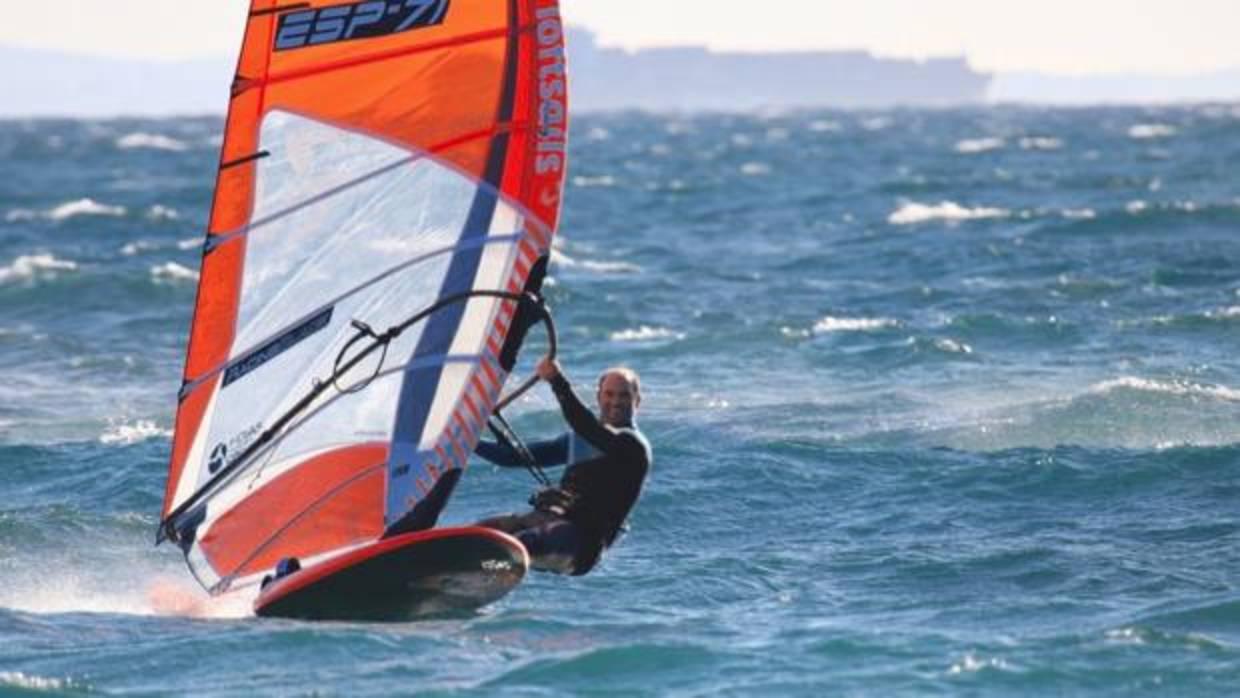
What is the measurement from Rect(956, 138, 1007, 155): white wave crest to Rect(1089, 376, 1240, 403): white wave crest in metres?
50.8

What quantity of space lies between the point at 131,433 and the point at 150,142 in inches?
2803

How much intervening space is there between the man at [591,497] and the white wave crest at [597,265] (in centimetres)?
1910

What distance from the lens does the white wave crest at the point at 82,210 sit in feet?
132

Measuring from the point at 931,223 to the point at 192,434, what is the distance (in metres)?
27.0

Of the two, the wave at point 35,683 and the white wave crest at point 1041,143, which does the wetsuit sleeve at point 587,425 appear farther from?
the white wave crest at point 1041,143

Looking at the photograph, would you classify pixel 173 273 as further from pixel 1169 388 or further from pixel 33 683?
pixel 33 683

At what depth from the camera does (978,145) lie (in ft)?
246

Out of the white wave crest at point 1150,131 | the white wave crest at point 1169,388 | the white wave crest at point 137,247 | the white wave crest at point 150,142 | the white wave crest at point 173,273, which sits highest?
the white wave crest at point 1169,388

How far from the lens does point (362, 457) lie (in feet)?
35.8

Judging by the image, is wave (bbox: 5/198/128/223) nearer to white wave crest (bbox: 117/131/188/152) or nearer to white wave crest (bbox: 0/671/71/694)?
white wave crest (bbox: 0/671/71/694)

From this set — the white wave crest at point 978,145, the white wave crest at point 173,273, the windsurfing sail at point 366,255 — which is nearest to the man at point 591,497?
the windsurfing sail at point 366,255

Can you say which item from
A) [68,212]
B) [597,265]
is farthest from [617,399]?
[68,212]

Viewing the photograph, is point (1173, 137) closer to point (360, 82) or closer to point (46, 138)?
point (46, 138)

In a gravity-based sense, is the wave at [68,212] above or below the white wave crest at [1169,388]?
below
